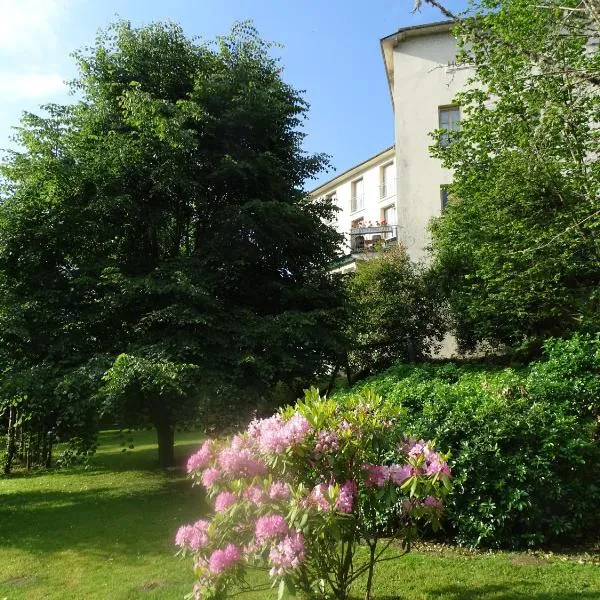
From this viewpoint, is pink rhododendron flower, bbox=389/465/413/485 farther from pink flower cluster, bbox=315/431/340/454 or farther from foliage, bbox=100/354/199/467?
foliage, bbox=100/354/199/467

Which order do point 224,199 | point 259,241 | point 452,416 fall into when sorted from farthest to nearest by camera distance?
1. point 224,199
2. point 259,241
3. point 452,416

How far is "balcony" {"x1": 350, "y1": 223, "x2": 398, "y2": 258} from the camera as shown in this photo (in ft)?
71.8

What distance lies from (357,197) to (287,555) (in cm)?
3723

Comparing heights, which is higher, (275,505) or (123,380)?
(123,380)

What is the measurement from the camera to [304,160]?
12.7m

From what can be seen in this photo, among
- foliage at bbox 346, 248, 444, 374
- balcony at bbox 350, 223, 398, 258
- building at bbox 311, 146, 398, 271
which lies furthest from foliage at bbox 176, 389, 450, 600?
building at bbox 311, 146, 398, 271

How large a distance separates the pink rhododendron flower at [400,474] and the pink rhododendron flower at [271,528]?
88 cm

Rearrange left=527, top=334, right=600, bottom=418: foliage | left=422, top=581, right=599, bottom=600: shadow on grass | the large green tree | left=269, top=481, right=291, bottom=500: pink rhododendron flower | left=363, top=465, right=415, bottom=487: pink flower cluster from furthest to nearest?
the large green tree → left=527, top=334, right=600, bottom=418: foliage → left=422, top=581, right=599, bottom=600: shadow on grass → left=363, top=465, right=415, bottom=487: pink flower cluster → left=269, top=481, right=291, bottom=500: pink rhododendron flower

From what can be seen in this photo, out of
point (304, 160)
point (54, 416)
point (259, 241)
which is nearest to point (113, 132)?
point (259, 241)

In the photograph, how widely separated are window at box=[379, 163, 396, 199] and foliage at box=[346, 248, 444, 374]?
19.0 meters

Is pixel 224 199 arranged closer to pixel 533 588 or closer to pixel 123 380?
pixel 123 380

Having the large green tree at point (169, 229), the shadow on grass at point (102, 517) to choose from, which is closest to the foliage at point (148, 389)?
the large green tree at point (169, 229)

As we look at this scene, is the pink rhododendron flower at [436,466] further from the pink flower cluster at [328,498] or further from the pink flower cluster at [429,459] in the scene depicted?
the pink flower cluster at [328,498]

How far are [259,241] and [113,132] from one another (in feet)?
11.6
